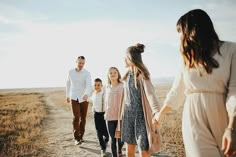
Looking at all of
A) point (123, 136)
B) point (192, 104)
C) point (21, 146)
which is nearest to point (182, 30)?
point (192, 104)

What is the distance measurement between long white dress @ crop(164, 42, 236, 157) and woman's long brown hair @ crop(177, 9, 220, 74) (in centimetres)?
6

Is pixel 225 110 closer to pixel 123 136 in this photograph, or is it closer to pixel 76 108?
pixel 123 136

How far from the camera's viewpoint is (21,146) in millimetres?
8984

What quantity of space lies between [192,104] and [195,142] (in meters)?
0.33

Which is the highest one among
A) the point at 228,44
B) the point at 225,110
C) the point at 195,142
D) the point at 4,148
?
the point at 228,44

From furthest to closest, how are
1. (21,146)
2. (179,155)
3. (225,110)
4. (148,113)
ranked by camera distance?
1. (21,146)
2. (179,155)
3. (148,113)
4. (225,110)

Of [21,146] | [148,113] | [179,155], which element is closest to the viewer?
[148,113]

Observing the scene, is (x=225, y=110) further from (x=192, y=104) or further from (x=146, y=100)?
(x=146, y=100)

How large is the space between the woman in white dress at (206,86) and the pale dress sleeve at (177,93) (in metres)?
0.14

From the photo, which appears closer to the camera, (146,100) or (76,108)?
(146,100)

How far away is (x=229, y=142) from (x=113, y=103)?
3.95 metres

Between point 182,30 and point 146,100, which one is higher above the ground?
point 182,30

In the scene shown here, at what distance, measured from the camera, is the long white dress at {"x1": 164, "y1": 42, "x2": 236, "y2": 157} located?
99.5 inches

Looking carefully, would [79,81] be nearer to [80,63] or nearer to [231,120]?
[80,63]
